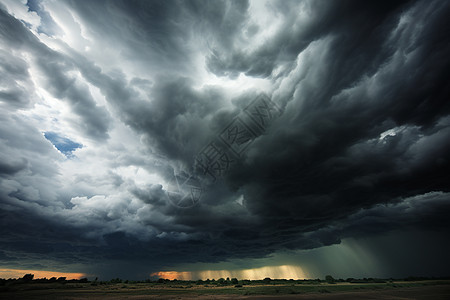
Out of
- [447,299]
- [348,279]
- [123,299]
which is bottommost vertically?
[447,299]

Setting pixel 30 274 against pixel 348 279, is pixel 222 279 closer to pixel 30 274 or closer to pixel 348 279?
pixel 348 279

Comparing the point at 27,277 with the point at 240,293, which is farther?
the point at 27,277

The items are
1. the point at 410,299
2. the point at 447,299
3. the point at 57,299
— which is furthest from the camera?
the point at 57,299

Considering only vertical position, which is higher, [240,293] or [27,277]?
[27,277]

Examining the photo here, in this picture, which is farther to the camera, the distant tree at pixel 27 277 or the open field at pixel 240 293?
the distant tree at pixel 27 277

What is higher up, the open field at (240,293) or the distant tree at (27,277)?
the distant tree at (27,277)

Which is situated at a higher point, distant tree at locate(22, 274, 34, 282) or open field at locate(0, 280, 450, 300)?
distant tree at locate(22, 274, 34, 282)

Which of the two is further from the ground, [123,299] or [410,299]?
[123,299]

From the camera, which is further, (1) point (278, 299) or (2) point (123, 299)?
(2) point (123, 299)

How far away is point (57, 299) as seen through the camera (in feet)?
158

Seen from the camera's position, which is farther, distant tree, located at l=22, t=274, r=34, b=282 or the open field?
distant tree, located at l=22, t=274, r=34, b=282

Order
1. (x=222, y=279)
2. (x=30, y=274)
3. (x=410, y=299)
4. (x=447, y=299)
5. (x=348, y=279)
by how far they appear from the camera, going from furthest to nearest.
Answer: (x=222, y=279) < (x=348, y=279) < (x=30, y=274) < (x=410, y=299) < (x=447, y=299)

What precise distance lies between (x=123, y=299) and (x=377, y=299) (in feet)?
196

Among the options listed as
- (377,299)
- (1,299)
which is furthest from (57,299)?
(377,299)
